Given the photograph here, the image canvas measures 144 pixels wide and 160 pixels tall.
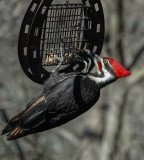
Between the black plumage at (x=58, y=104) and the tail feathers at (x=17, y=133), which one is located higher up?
the black plumage at (x=58, y=104)

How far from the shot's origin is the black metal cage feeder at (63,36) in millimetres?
5855

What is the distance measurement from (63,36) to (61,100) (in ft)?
3.05

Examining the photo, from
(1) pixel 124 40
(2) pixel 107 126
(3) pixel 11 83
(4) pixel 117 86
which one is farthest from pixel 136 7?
(3) pixel 11 83

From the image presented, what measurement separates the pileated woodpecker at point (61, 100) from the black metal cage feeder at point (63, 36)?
0.29m

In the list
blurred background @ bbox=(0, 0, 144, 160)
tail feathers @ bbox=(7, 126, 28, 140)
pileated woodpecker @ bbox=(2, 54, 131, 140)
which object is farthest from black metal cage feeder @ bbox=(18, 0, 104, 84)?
blurred background @ bbox=(0, 0, 144, 160)

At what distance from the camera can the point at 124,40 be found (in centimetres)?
1347

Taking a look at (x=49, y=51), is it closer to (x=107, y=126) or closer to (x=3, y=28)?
(x=3, y=28)

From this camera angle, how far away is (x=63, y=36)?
20.4ft

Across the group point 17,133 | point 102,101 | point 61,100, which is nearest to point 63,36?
point 61,100

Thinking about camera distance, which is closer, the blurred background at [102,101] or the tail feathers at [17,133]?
the tail feathers at [17,133]

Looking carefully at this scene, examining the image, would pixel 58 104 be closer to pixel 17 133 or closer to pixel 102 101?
pixel 17 133

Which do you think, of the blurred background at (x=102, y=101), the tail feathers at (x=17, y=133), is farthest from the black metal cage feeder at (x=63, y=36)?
the blurred background at (x=102, y=101)

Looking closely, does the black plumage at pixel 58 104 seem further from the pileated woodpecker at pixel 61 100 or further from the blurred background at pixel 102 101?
the blurred background at pixel 102 101

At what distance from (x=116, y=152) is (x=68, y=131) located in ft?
9.64
